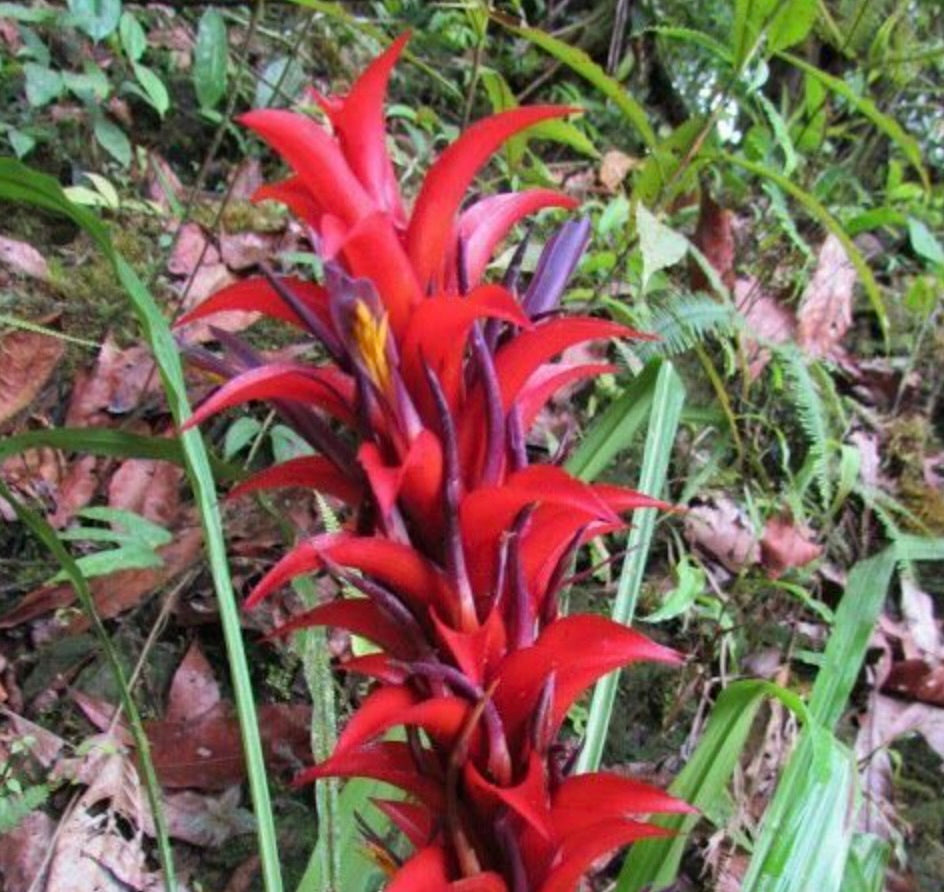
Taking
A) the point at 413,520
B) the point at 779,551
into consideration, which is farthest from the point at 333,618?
the point at 779,551

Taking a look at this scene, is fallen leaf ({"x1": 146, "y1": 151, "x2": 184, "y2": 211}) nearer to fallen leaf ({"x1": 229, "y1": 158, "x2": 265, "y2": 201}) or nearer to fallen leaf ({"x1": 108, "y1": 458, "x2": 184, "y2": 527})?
fallen leaf ({"x1": 229, "y1": 158, "x2": 265, "y2": 201})

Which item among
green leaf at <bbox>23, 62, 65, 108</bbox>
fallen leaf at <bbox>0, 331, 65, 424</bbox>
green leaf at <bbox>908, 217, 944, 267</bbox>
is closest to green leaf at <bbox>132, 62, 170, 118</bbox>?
green leaf at <bbox>23, 62, 65, 108</bbox>

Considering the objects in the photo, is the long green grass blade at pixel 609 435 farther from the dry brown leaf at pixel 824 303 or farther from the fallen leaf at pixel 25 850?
the dry brown leaf at pixel 824 303

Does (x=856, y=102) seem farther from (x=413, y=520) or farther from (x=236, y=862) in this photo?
(x=236, y=862)

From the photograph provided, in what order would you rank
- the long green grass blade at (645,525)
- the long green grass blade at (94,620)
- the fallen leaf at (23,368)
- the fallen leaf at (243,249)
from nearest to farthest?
the long green grass blade at (94,620) < the long green grass blade at (645,525) < the fallen leaf at (23,368) < the fallen leaf at (243,249)

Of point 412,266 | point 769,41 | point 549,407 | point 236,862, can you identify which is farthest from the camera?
point 549,407

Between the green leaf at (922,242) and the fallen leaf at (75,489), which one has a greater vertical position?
the green leaf at (922,242)

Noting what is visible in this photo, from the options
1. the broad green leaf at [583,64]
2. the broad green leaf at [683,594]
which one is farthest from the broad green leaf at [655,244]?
the broad green leaf at [683,594]
